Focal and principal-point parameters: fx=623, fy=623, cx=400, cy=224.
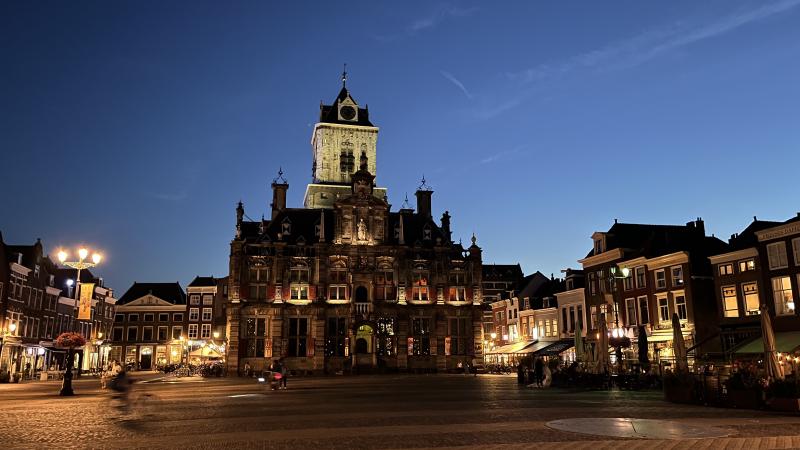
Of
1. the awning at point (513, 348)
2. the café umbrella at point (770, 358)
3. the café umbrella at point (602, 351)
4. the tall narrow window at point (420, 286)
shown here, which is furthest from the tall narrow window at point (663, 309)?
the café umbrella at point (770, 358)

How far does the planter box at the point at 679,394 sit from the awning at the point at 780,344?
1517cm

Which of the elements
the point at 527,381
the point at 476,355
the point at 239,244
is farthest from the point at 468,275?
the point at 527,381

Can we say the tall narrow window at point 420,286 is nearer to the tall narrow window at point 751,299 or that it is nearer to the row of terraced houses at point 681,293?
the row of terraced houses at point 681,293

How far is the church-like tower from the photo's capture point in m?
82.1

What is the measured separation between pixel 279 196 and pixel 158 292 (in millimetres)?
38373

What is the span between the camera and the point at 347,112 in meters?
88.5

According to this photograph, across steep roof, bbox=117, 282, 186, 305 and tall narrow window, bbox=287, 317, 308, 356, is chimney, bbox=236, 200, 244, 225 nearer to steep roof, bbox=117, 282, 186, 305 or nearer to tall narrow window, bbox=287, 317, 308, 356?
tall narrow window, bbox=287, 317, 308, 356

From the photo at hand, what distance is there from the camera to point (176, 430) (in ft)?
51.1

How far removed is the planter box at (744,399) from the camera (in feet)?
64.8

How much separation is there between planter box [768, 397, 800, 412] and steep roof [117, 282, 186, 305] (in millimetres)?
89785

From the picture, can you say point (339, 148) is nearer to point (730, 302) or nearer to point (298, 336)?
point (298, 336)

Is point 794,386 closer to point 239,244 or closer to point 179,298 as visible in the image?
point 239,244

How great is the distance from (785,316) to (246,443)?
37623 millimetres

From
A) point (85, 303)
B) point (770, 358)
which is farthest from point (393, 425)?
point (85, 303)
